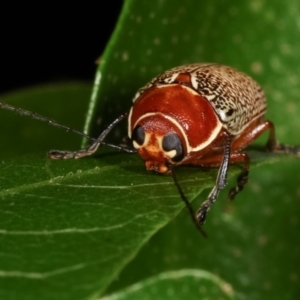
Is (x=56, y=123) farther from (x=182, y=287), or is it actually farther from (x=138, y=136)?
(x=182, y=287)

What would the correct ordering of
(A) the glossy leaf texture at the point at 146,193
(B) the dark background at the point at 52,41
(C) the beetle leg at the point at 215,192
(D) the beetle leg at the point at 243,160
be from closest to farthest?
(A) the glossy leaf texture at the point at 146,193 < (C) the beetle leg at the point at 215,192 < (D) the beetle leg at the point at 243,160 < (B) the dark background at the point at 52,41

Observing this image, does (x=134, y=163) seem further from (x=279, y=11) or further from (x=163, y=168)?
(x=279, y=11)

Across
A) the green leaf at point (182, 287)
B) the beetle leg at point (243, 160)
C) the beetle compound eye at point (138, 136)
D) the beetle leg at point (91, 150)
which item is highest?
the beetle compound eye at point (138, 136)

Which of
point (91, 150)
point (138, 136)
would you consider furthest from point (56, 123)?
point (138, 136)

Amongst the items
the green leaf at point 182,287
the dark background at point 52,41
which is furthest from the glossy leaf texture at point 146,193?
the dark background at point 52,41

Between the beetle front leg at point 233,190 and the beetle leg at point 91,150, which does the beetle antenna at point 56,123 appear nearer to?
the beetle leg at point 91,150

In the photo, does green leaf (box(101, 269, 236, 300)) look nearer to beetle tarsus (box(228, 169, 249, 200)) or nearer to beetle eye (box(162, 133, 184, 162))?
beetle tarsus (box(228, 169, 249, 200))

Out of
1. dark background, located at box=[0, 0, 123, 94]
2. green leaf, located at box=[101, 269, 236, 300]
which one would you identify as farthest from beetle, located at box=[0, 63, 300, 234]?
dark background, located at box=[0, 0, 123, 94]
